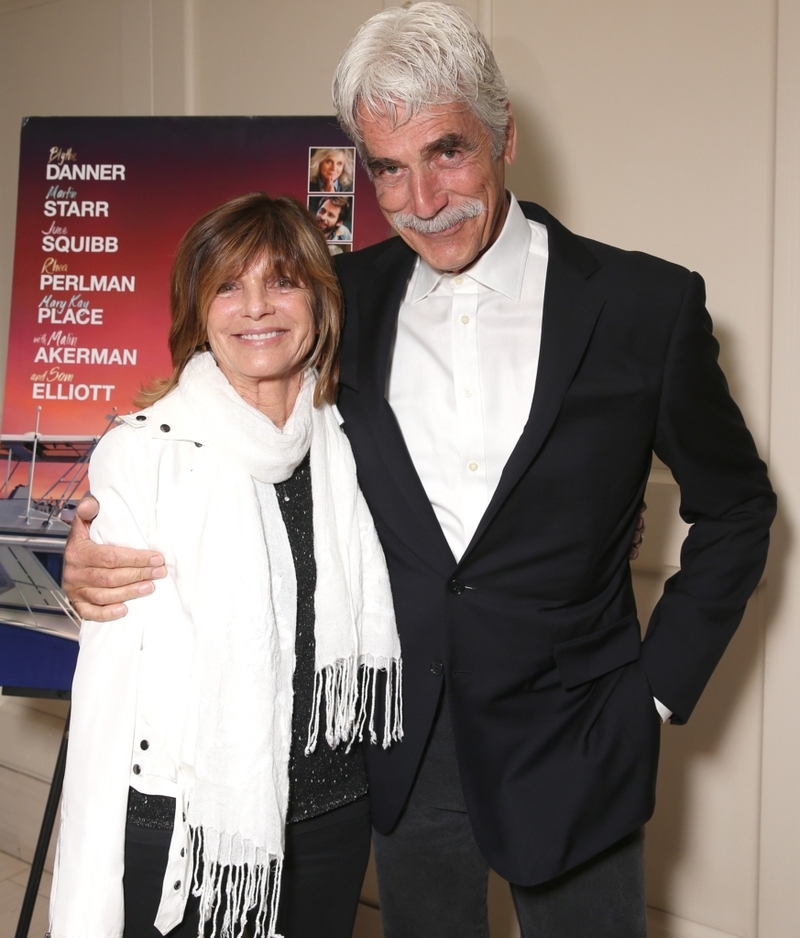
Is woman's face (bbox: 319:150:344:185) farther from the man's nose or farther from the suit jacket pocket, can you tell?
the suit jacket pocket

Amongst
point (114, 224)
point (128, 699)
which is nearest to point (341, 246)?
point (114, 224)

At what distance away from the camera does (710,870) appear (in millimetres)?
2346

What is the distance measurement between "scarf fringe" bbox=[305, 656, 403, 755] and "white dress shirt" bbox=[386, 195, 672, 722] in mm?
258

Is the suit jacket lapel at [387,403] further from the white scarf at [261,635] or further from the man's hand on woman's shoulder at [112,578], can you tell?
the man's hand on woman's shoulder at [112,578]

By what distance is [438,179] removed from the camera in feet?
5.21

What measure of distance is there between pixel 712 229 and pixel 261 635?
142cm

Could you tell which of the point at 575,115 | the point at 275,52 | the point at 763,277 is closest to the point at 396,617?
the point at 763,277

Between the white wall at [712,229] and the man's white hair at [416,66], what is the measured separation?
2.51 ft

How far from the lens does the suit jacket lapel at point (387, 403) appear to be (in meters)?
1.58

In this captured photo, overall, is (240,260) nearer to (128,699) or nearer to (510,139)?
(510,139)

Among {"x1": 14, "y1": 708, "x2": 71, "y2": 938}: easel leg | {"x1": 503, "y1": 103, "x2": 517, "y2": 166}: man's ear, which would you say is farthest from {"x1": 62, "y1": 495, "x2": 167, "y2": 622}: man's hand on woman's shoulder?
{"x1": 14, "y1": 708, "x2": 71, "y2": 938}: easel leg

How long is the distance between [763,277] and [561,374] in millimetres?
849

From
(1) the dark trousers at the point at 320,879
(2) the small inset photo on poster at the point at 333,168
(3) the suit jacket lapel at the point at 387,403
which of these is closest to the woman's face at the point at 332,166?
Answer: (2) the small inset photo on poster at the point at 333,168

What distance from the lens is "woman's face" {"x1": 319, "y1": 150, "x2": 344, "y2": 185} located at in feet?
7.63
